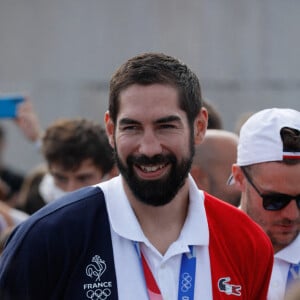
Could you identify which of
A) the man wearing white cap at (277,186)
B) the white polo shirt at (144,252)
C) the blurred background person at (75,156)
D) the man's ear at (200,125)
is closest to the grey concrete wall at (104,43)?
the blurred background person at (75,156)

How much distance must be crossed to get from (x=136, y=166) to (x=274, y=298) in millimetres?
857

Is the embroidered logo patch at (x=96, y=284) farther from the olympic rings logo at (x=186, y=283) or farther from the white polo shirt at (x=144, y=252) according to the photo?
the olympic rings logo at (x=186, y=283)

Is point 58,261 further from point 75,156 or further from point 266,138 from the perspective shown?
point 75,156

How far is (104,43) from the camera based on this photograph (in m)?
11.8

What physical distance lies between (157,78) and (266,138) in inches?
32.6

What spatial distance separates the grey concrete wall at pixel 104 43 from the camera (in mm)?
11812

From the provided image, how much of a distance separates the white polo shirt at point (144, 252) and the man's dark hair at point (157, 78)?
312mm

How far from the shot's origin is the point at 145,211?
12.4 feet

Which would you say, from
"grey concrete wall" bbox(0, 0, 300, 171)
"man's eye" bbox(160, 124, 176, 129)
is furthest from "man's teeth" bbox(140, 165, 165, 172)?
"grey concrete wall" bbox(0, 0, 300, 171)

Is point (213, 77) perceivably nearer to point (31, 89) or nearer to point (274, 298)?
point (31, 89)

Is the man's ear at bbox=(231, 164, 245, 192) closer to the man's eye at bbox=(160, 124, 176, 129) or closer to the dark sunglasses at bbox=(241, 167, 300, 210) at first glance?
the dark sunglasses at bbox=(241, 167, 300, 210)

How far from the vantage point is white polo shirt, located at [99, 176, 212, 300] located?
359 centimetres

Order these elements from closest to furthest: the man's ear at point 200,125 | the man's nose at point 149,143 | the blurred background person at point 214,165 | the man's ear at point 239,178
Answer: the man's nose at point 149,143
the man's ear at point 200,125
the man's ear at point 239,178
the blurred background person at point 214,165

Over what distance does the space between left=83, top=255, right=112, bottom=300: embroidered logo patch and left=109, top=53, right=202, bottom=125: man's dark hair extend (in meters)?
0.53
